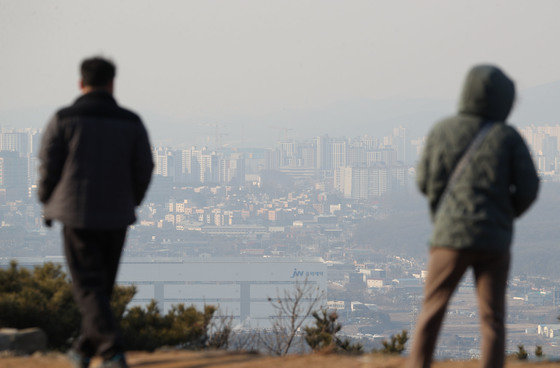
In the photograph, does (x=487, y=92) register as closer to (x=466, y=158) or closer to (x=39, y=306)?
(x=466, y=158)

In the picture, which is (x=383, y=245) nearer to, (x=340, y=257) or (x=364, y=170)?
(x=340, y=257)

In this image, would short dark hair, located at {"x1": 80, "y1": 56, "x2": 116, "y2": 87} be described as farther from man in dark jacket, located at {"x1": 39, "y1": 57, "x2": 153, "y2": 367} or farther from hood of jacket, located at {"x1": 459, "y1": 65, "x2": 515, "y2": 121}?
hood of jacket, located at {"x1": 459, "y1": 65, "x2": 515, "y2": 121}

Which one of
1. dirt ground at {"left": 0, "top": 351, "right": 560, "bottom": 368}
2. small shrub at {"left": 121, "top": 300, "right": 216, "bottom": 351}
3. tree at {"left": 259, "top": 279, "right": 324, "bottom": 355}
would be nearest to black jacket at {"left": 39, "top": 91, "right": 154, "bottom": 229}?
dirt ground at {"left": 0, "top": 351, "right": 560, "bottom": 368}

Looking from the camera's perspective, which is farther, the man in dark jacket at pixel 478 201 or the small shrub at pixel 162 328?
the small shrub at pixel 162 328

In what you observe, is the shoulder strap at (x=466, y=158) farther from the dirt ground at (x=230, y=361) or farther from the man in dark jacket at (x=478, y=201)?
the dirt ground at (x=230, y=361)

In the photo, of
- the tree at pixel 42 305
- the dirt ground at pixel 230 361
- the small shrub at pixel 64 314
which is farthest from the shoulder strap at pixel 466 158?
the tree at pixel 42 305

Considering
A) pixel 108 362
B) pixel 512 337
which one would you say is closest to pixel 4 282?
pixel 108 362
